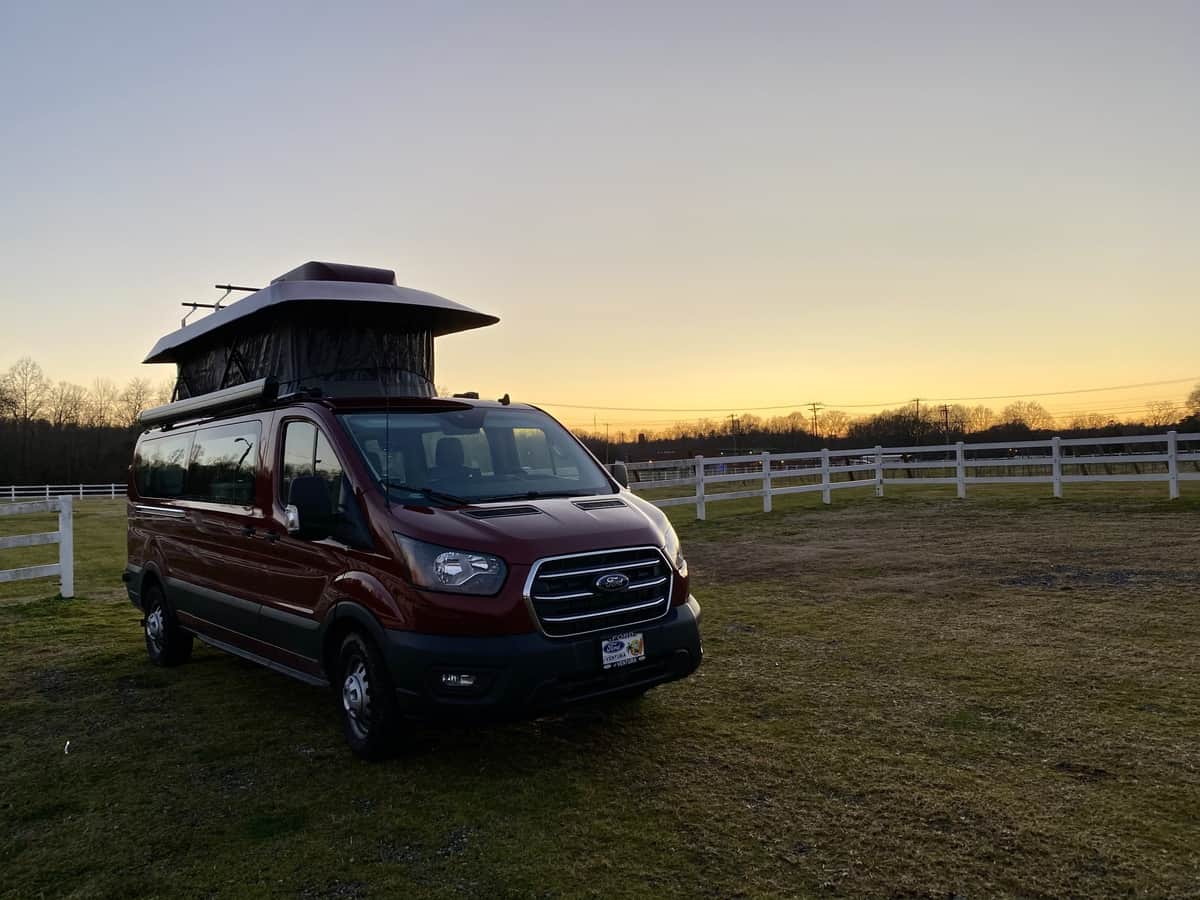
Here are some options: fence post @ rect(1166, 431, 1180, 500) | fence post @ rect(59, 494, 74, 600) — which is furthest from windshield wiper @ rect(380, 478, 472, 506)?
fence post @ rect(1166, 431, 1180, 500)

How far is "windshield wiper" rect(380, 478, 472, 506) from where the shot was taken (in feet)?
15.1

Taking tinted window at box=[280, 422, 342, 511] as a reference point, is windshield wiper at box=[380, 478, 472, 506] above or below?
below

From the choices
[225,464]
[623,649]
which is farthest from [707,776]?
[225,464]

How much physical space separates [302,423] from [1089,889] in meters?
4.69

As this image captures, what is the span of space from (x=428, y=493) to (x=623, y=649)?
1.40m

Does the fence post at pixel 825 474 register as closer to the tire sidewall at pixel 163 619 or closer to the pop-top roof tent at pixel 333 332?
the pop-top roof tent at pixel 333 332

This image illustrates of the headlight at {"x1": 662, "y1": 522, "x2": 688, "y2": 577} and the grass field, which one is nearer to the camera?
the grass field

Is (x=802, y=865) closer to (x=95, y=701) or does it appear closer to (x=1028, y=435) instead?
(x=95, y=701)

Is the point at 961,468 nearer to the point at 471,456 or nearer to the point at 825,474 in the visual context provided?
the point at 825,474

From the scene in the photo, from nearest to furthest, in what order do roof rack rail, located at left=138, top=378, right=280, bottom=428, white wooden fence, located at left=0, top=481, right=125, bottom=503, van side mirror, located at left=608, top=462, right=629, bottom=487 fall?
roof rack rail, located at left=138, top=378, right=280, bottom=428 < van side mirror, located at left=608, top=462, right=629, bottom=487 < white wooden fence, located at left=0, top=481, right=125, bottom=503

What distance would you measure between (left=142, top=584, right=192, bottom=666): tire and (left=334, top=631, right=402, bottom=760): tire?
294 centimetres

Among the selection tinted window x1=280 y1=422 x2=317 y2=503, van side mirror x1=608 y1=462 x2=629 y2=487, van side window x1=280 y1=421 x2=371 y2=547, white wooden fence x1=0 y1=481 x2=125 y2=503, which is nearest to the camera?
van side window x1=280 y1=421 x2=371 y2=547

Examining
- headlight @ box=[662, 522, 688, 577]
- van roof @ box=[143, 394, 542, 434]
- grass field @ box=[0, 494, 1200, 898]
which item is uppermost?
van roof @ box=[143, 394, 542, 434]

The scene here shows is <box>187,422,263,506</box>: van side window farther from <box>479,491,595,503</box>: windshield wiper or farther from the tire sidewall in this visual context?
<box>479,491,595,503</box>: windshield wiper
